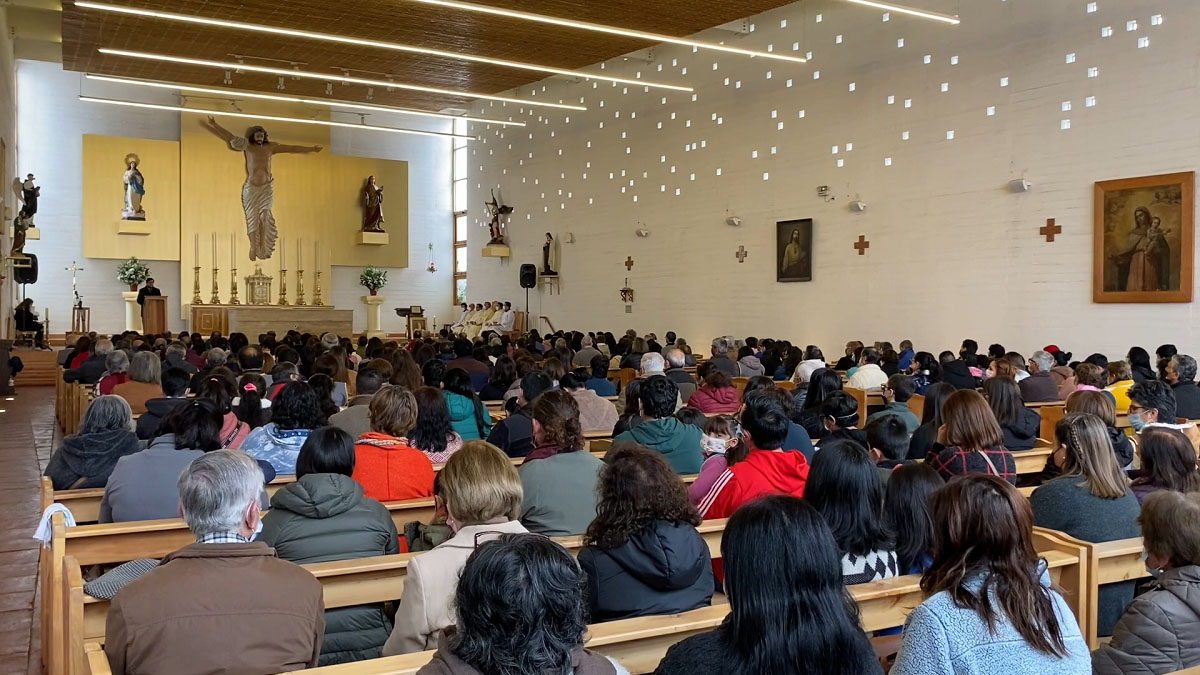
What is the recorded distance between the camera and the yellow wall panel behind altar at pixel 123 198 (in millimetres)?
21656

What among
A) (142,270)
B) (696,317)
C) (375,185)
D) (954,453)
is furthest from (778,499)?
(375,185)

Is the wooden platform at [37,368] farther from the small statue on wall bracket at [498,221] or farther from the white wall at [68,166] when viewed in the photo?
the small statue on wall bracket at [498,221]

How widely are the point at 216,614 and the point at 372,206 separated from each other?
22.7 metres

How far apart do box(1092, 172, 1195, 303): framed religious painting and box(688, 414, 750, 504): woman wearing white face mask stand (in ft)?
23.9

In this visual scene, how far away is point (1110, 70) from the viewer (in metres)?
11.1

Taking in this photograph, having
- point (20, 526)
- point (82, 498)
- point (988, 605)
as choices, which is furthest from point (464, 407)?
point (988, 605)

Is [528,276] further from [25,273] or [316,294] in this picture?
[25,273]

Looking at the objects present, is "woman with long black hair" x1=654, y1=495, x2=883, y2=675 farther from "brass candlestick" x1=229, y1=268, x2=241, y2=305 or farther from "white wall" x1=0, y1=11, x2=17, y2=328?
"brass candlestick" x1=229, y1=268, x2=241, y2=305

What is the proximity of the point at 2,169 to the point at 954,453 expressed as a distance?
52.7 feet

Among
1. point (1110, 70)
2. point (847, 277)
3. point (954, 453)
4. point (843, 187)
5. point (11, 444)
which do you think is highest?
point (1110, 70)

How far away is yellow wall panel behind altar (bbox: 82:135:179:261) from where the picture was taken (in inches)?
853

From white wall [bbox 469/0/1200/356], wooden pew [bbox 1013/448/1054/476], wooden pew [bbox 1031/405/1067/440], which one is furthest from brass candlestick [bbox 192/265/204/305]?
wooden pew [bbox 1013/448/1054/476]

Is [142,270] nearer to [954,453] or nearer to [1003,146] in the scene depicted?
[1003,146]

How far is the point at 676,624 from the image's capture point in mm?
2523
